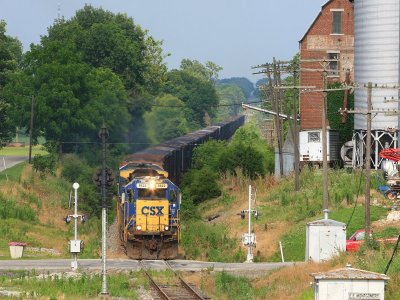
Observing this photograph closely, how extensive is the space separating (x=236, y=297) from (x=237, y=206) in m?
34.0

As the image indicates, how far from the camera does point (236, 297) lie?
36.1 metres

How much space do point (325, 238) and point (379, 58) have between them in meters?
33.3

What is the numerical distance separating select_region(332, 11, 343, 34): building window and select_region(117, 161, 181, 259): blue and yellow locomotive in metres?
45.9

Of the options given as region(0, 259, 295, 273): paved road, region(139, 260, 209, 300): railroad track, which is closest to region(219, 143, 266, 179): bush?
region(0, 259, 295, 273): paved road

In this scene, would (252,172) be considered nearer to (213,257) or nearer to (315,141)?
(315,141)

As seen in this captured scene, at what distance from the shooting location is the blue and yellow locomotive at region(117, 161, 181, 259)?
46312 millimetres

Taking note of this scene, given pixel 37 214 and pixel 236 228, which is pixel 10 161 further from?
pixel 236 228

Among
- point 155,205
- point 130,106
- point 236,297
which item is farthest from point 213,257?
point 130,106

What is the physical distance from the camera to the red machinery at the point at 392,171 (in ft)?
192

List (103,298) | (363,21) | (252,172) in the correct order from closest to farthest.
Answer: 1. (103,298)
2. (363,21)
3. (252,172)

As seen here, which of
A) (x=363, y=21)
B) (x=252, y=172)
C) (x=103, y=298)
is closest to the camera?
(x=103, y=298)

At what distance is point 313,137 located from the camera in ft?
275

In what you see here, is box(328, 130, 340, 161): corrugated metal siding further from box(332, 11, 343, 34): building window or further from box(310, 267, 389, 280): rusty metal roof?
box(310, 267, 389, 280): rusty metal roof

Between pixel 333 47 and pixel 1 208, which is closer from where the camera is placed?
pixel 1 208
